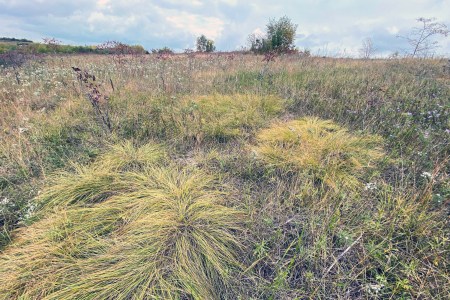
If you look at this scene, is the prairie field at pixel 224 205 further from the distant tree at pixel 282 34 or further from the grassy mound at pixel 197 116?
the distant tree at pixel 282 34

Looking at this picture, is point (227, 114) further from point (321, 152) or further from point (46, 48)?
point (46, 48)

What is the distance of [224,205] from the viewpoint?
2.21 m

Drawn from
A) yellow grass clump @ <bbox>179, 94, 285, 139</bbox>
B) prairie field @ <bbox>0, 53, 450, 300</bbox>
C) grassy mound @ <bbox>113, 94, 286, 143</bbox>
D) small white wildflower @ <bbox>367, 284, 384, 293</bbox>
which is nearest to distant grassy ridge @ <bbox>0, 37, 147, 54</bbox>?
grassy mound @ <bbox>113, 94, 286, 143</bbox>

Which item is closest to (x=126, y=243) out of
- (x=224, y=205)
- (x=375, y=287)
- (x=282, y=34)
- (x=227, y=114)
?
(x=224, y=205)

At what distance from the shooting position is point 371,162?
2.73 m

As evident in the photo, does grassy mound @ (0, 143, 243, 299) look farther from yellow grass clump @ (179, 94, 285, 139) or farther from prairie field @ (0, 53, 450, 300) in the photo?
yellow grass clump @ (179, 94, 285, 139)

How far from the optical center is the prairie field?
1.49 metres

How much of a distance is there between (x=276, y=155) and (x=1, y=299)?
285 cm

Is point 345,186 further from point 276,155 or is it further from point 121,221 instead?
point 121,221

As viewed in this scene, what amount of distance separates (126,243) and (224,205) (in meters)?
0.99

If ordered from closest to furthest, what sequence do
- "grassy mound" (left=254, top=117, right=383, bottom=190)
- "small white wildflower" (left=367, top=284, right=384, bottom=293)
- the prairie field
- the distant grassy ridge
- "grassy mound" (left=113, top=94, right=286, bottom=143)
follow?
"small white wildflower" (left=367, top=284, right=384, bottom=293) → the prairie field → "grassy mound" (left=254, top=117, right=383, bottom=190) → "grassy mound" (left=113, top=94, right=286, bottom=143) → the distant grassy ridge

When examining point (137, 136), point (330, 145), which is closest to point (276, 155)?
point (330, 145)

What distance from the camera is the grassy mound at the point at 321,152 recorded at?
2.50 metres

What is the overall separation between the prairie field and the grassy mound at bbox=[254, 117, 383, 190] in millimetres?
22
